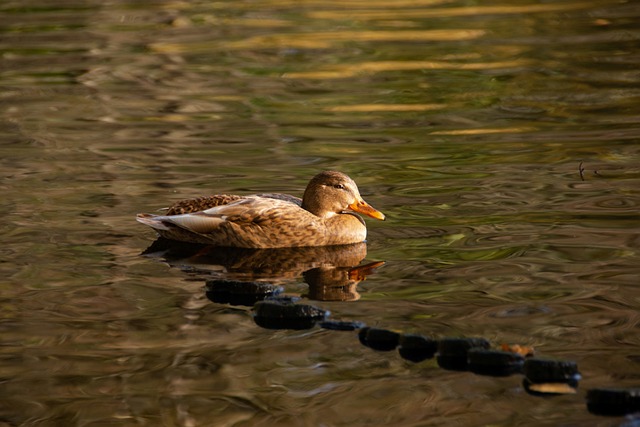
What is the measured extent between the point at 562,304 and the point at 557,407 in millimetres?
1585

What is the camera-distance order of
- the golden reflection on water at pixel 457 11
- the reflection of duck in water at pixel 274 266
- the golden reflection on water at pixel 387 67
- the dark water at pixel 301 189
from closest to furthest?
the dark water at pixel 301 189
the reflection of duck in water at pixel 274 266
the golden reflection on water at pixel 387 67
the golden reflection on water at pixel 457 11

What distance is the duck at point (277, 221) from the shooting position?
29.2ft


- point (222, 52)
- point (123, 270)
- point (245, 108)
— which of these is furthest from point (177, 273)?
point (222, 52)

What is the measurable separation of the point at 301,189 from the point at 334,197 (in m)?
1.29

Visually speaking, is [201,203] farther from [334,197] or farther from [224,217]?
[334,197]

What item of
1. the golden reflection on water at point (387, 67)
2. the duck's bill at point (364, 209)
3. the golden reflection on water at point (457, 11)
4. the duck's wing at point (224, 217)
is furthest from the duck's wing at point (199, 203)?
the golden reflection on water at point (457, 11)

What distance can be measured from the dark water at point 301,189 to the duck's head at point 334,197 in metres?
0.27

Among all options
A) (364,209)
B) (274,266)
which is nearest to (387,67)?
(364,209)

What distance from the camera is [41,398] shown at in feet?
20.5

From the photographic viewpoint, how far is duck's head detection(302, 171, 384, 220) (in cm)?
906

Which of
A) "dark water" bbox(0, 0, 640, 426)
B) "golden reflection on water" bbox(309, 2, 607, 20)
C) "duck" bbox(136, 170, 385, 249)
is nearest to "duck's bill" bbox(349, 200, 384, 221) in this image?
"duck" bbox(136, 170, 385, 249)

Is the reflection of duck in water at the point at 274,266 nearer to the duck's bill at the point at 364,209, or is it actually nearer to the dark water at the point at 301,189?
the dark water at the point at 301,189

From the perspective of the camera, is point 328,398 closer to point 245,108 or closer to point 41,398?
point 41,398

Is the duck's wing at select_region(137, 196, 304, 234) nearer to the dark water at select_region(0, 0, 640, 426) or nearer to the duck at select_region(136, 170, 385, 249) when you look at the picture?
the duck at select_region(136, 170, 385, 249)
